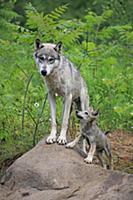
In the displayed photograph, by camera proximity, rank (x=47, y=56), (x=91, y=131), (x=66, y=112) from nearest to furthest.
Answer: (x=91, y=131) → (x=47, y=56) → (x=66, y=112)

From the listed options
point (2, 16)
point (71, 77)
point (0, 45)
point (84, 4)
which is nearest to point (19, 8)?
point (84, 4)

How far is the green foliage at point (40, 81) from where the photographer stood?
33.1 feet

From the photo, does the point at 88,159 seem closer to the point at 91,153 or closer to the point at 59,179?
the point at 91,153

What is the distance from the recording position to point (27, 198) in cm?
796

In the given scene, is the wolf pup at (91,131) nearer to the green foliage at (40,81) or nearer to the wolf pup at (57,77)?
the wolf pup at (57,77)

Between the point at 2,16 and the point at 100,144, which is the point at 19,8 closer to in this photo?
the point at 2,16

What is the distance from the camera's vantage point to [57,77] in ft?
29.3

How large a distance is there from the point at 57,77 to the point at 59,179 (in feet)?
5.14

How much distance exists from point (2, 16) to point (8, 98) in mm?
8896

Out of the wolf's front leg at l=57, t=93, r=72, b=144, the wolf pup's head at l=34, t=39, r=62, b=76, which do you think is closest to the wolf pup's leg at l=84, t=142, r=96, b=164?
the wolf's front leg at l=57, t=93, r=72, b=144

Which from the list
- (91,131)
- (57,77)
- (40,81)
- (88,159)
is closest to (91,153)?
(88,159)

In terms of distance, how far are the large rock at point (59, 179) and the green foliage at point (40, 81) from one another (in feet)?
3.98

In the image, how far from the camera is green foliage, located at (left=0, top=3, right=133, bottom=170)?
10102 millimetres

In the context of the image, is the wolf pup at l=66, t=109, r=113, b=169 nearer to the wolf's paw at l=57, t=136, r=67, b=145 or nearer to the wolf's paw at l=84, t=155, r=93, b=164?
the wolf's paw at l=84, t=155, r=93, b=164
